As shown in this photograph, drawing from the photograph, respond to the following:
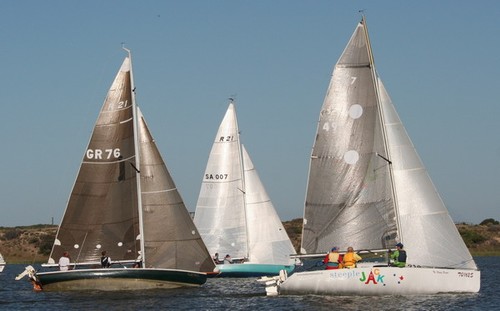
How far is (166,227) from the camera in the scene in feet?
148

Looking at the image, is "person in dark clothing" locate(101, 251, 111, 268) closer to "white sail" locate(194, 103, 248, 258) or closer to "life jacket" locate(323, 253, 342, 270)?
"life jacket" locate(323, 253, 342, 270)

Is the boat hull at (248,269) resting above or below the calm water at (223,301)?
above

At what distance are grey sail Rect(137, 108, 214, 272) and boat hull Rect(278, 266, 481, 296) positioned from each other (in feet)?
29.2

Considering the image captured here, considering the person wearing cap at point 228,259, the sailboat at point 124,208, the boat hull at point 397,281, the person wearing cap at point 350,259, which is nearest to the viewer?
the boat hull at point 397,281

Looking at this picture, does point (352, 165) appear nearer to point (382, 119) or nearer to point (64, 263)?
point (382, 119)

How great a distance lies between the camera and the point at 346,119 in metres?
39.1

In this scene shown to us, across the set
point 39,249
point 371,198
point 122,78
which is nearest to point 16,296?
point 122,78

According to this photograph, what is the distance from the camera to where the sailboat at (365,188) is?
3791 cm

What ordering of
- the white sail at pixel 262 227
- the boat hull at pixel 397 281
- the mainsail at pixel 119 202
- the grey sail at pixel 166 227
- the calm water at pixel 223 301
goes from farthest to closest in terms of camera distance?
the white sail at pixel 262 227, the mainsail at pixel 119 202, the grey sail at pixel 166 227, the boat hull at pixel 397 281, the calm water at pixel 223 301

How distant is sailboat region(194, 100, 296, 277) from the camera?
60.4 m

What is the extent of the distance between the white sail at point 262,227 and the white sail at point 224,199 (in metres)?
0.47

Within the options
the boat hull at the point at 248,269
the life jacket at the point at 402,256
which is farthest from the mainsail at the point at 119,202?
the boat hull at the point at 248,269

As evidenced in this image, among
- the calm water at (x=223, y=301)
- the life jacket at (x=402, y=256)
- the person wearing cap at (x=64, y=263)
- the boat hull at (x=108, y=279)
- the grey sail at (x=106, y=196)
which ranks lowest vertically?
the calm water at (x=223, y=301)

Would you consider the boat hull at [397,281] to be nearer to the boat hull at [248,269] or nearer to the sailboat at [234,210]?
the boat hull at [248,269]
